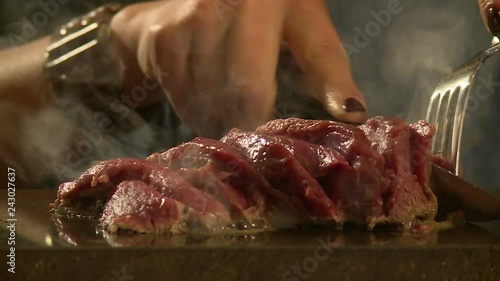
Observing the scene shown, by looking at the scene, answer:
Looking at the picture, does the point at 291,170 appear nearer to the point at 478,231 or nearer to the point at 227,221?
the point at 227,221

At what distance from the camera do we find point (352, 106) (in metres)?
2.19

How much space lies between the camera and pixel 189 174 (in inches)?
52.4

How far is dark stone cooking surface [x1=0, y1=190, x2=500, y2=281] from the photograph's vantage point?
1048 millimetres

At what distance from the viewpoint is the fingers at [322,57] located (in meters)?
2.20

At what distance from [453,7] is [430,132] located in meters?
2.13

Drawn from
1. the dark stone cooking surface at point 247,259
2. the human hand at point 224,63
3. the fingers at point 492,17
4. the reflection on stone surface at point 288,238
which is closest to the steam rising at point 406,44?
the human hand at point 224,63

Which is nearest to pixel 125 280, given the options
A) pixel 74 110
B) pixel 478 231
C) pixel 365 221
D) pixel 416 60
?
pixel 365 221

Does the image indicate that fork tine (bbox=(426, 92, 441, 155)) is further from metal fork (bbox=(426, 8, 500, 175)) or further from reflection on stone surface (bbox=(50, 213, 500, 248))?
reflection on stone surface (bbox=(50, 213, 500, 248))

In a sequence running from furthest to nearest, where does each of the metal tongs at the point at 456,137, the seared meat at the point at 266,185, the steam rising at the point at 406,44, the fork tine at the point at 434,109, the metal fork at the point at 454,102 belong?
the steam rising at the point at 406,44 < the fork tine at the point at 434,109 < the metal fork at the point at 454,102 < the metal tongs at the point at 456,137 < the seared meat at the point at 266,185

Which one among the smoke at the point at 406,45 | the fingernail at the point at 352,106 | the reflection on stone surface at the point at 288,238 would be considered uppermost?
the reflection on stone surface at the point at 288,238

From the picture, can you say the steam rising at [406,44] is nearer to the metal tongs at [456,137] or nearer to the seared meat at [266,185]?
the metal tongs at [456,137]

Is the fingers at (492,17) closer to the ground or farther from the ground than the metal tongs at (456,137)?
farther from the ground

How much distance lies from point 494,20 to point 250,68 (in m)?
0.75

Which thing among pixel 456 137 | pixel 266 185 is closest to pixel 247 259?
pixel 266 185
